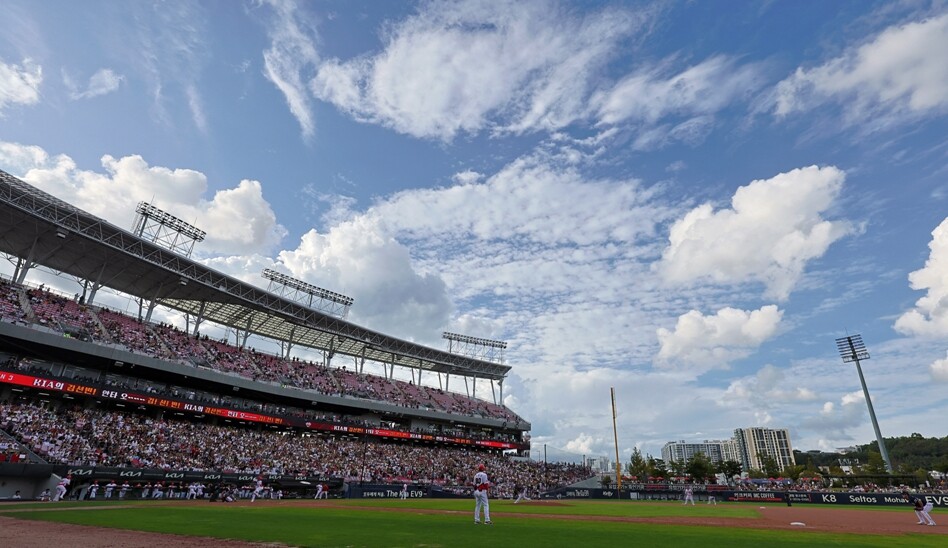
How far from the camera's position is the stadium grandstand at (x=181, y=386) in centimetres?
3556

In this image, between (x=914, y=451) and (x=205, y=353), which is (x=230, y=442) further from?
(x=914, y=451)

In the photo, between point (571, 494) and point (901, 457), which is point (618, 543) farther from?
point (901, 457)

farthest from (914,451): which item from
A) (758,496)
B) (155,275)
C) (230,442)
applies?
(155,275)

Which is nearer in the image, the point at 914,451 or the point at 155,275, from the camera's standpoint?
Result: the point at 155,275

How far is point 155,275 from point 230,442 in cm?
1793

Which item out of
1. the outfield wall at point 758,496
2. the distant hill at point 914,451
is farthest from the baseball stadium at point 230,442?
the distant hill at point 914,451

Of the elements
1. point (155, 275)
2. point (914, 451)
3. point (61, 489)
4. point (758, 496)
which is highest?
point (155, 275)

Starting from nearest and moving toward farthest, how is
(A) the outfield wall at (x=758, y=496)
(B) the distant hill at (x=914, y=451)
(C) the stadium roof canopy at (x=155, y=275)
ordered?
(C) the stadium roof canopy at (x=155, y=275)
(A) the outfield wall at (x=758, y=496)
(B) the distant hill at (x=914, y=451)

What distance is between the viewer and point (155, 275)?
4812 cm

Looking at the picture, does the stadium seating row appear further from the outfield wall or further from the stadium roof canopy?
the outfield wall

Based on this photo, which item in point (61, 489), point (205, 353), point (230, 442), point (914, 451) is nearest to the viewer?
point (61, 489)

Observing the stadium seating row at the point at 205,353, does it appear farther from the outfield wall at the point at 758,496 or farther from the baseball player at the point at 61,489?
the outfield wall at the point at 758,496

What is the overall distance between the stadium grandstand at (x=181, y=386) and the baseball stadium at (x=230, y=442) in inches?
7.7

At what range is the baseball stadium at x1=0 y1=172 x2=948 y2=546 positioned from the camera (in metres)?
15.9
